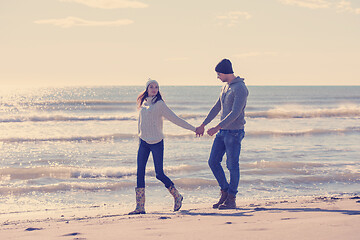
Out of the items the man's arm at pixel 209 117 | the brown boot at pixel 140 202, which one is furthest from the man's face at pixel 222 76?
the brown boot at pixel 140 202

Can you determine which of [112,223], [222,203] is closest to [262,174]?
[222,203]

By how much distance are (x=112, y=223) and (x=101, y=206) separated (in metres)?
1.99

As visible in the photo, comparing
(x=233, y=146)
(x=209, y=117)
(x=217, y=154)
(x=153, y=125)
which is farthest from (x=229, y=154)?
(x=153, y=125)

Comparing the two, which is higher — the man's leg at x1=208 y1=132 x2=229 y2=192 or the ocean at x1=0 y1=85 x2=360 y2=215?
the man's leg at x1=208 y1=132 x2=229 y2=192

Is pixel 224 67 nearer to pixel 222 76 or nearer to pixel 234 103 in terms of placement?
pixel 222 76

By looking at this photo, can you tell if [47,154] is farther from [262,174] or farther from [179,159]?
[262,174]

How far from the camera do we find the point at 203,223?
194 inches

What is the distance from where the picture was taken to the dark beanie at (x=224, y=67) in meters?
6.18

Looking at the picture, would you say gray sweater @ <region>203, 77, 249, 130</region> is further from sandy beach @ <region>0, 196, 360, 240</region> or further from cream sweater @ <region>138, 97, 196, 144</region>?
sandy beach @ <region>0, 196, 360, 240</region>

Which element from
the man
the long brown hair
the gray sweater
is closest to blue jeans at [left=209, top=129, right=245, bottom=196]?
the man

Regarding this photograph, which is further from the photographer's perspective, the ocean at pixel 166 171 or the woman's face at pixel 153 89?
the ocean at pixel 166 171

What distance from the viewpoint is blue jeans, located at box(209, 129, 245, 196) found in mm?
6098

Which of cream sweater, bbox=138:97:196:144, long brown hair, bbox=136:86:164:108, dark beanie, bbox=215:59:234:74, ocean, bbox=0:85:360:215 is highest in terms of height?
dark beanie, bbox=215:59:234:74

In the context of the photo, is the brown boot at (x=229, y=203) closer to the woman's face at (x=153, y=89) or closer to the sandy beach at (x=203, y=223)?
the sandy beach at (x=203, y=223)
